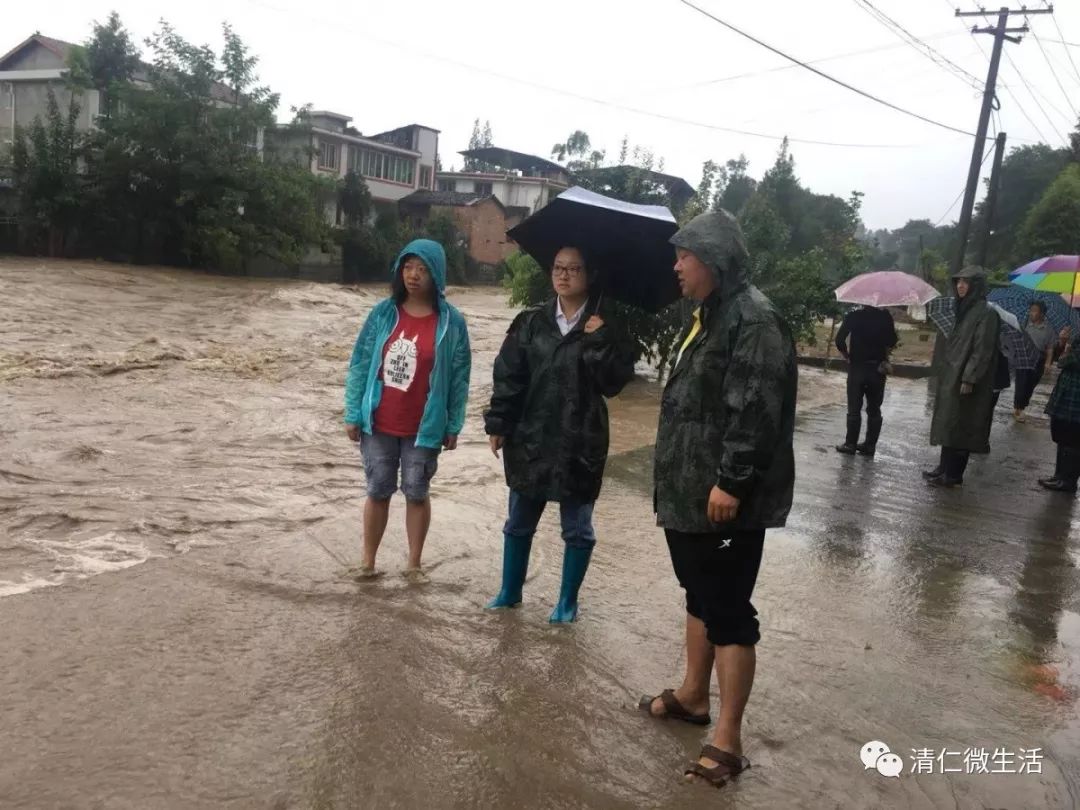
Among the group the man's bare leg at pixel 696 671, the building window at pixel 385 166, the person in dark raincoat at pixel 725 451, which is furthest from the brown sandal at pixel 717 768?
the building window at pixel 385 166

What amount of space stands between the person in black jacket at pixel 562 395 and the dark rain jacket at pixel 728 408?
734 millimetres

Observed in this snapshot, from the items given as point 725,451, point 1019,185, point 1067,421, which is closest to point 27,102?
point 1067,421

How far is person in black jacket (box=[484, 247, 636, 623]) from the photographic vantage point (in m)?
3.73

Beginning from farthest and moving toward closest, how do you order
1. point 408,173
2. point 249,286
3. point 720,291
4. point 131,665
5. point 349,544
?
point 408,173 < point 249,286 < point 349,544 < point 131,665 < point 720,291

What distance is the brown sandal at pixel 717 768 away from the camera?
282 cm

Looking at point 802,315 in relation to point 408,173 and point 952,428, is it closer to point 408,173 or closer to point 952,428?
point 952,428

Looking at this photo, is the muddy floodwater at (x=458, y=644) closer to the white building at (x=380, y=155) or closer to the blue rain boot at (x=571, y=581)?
the blue rain boot at (x=571, y=581)

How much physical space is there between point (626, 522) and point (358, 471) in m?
2.28

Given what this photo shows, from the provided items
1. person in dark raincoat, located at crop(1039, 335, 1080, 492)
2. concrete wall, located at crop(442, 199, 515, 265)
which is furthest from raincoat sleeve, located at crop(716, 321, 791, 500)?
concrete wall, located at crop(442, 199, 515, 265)

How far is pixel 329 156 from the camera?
1907 inches

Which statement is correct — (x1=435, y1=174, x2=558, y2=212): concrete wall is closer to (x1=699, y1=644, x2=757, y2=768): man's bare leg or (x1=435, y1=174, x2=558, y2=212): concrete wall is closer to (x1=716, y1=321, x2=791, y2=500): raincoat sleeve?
(x1=716, y1=321, x2=791, y2=500): raincoat sleeve

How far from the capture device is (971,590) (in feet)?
16.6

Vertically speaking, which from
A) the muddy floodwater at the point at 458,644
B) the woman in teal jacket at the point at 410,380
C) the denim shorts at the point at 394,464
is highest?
the woman in teal jacket at the point at 410,380

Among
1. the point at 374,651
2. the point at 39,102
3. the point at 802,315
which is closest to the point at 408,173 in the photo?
the point at 39,102
